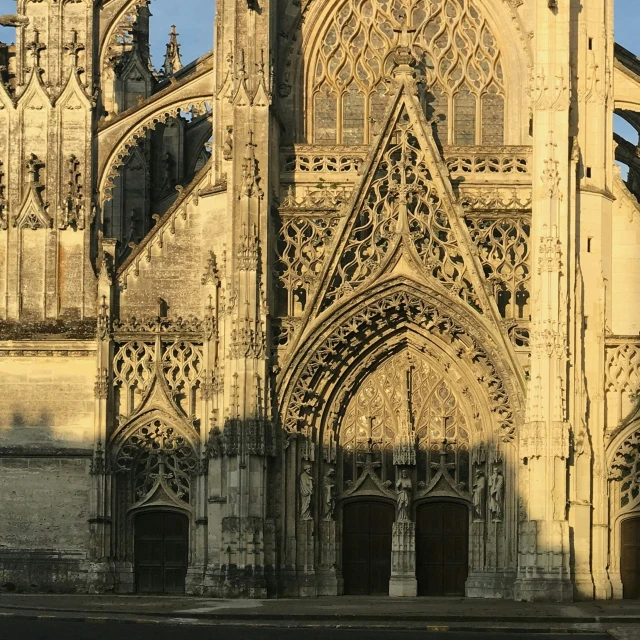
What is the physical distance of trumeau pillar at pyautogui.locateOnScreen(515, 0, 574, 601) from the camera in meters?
44.0

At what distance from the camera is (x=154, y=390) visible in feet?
154

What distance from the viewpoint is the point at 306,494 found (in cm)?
4634

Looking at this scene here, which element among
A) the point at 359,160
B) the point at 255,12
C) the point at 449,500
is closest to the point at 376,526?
the point at 449,500

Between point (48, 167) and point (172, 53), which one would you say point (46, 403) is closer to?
point (48, 167)

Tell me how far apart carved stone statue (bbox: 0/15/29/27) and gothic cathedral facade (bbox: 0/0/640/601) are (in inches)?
2.1

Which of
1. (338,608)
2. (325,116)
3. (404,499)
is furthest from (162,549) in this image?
(325,116)

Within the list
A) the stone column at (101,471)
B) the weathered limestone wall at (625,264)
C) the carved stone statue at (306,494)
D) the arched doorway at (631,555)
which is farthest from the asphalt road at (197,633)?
the weathered limestone wall at (625,264)

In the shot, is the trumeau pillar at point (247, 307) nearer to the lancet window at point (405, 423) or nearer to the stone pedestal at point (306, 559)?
the stone pedestal at point (306, 559)

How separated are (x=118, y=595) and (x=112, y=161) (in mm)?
10279

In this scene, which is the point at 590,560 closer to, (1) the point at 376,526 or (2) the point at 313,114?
(1) the point at 376,526

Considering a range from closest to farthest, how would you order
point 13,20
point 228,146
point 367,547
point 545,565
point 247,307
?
point 545,565 < point 247,307 < point 228,146 < point 367,547 < point 13,20

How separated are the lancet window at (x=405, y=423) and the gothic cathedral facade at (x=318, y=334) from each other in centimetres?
6

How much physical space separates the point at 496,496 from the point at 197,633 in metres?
12.5

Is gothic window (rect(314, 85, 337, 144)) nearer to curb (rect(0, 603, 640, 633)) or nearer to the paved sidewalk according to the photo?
the paved sidewalk
